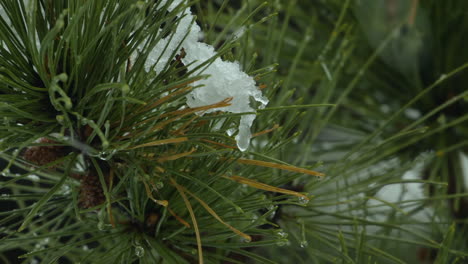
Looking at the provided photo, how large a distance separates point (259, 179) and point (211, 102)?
14 cm

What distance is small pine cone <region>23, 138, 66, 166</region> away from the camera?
16.6 inches

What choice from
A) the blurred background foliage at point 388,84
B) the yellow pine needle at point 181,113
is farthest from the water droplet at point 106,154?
the blurred background foliage at point 388,84

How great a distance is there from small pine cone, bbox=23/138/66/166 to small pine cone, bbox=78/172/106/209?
1.1 inches

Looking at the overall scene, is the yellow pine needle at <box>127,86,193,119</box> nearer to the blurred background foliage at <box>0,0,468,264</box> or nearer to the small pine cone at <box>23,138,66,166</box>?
the small pine cone at <box>23,138,66,166</box>

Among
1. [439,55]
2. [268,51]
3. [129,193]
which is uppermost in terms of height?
[439,55]

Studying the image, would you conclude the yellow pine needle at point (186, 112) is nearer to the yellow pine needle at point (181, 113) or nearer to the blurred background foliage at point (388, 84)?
the yellow pine needle at point (181, 113)

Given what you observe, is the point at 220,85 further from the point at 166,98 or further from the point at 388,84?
the point at 388,84

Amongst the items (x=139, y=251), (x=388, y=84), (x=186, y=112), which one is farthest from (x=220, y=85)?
(x=388, y=84)

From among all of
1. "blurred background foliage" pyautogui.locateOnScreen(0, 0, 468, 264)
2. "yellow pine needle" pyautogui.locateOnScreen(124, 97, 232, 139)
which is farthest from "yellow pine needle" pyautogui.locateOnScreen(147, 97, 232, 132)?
"blurred background foliage" pyautogui.locateOnScreen(0, 0, 468, 264)

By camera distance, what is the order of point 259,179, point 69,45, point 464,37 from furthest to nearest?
point 464,37 < point 259,179 < point 69,45

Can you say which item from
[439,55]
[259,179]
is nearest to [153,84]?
[259,179]

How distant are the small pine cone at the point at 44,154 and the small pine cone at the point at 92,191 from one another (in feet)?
0.09

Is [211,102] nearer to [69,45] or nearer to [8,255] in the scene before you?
[69,45]

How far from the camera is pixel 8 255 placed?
0.77m
